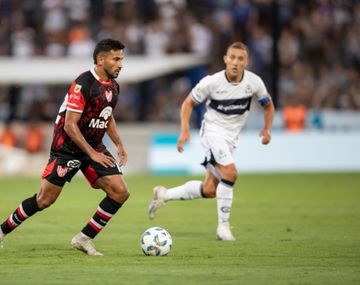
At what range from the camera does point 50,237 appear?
12.2m

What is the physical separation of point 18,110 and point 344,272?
61.0 ft

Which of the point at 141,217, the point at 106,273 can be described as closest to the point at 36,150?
the point at 141,217

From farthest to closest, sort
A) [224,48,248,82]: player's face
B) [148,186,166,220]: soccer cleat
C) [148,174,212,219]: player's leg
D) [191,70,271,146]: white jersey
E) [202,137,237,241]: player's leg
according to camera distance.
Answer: [148,186,166,220]: soccer cleat → [148,174,212,219]: player's leg → [191,70,271,146]: white jersey → [224,48,248,82]: player's face → [202,137,237,241]: player's leg

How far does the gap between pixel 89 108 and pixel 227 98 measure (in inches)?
101

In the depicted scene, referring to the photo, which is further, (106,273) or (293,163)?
(293,163)

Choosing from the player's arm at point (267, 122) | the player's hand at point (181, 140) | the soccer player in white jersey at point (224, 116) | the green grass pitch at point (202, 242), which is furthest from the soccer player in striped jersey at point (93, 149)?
the player's arm at point (267, 122)

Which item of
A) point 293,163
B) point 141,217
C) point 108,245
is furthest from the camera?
point 293,163

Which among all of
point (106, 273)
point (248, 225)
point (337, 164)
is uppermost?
point (106, 273)

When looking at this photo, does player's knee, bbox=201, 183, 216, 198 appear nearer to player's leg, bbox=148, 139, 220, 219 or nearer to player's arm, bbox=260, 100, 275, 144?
player's leg, bbox=148, 139, 220, 219

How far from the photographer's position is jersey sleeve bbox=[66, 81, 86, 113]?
1012 cm

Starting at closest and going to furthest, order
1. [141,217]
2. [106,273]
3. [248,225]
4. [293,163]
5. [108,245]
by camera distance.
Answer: [106,273] → [108,245] → [248,225] → [141,217] → [293,163]

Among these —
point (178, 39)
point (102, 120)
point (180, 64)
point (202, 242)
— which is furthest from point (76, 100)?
point (178, 39)

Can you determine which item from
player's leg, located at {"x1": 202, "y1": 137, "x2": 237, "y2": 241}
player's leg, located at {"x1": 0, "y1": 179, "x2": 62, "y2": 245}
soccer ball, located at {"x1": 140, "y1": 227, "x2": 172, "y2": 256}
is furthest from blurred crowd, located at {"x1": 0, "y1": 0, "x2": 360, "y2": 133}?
soccer ball, located at {"x1": 140, "y1": 227, "x2": 172, "y2": 256}

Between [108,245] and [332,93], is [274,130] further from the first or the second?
[108,245]
